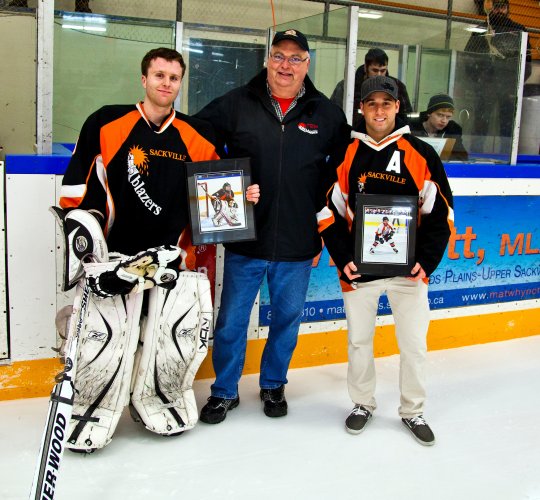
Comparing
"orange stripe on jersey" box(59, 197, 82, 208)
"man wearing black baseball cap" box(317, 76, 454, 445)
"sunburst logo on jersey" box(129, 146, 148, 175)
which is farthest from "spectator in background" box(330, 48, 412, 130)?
"orange stripe on jersey" box(59, 197, 82, 208)

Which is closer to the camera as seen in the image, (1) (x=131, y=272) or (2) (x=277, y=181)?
(1) (x=131, y=272)

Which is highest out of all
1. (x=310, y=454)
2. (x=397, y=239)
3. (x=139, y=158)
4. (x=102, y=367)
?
(x=139, y=158)

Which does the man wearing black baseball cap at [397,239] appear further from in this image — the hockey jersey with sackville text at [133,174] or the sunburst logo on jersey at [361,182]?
the hockey jersey with sackville text at [133,174]

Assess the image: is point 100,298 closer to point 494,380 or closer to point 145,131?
point 145,131

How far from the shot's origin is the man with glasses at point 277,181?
2.53m

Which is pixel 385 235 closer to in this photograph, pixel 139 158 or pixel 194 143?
pixel 194 143

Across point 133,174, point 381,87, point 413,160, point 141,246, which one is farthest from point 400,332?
point 133,174

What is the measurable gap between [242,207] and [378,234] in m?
0.52

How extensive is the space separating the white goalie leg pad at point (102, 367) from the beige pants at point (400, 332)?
0.84 metres

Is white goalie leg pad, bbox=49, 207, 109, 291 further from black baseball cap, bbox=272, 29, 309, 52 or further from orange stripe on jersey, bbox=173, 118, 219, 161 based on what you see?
black baseball cap, bbox=272, 29, 309, 52

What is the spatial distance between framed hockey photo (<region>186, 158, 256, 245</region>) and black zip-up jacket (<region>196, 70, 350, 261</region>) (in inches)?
3.7

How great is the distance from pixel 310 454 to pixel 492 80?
2.45 m

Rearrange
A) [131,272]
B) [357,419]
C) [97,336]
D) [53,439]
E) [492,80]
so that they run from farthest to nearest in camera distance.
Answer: [492,80] < [357,419] < [97,336] < [131,272] < [53,439]

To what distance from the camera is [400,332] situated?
2.61 metres
